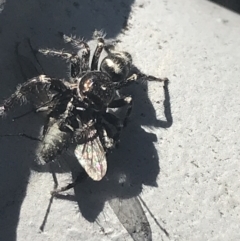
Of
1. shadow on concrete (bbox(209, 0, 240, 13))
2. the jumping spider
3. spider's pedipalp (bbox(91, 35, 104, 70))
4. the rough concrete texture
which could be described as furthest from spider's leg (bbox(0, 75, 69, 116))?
shadow on concrete (bbox(209, 0, 240, 13))

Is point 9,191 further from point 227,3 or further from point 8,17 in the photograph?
point 227,3

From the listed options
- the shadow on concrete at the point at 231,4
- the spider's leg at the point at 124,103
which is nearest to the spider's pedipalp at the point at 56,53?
the spider's leg at the point at 124,103

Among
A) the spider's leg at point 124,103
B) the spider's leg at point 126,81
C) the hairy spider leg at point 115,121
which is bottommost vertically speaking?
the hairy spider leg at point 115,121

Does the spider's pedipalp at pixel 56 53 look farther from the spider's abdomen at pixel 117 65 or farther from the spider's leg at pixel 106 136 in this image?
the spider's leg at pixel 106 136

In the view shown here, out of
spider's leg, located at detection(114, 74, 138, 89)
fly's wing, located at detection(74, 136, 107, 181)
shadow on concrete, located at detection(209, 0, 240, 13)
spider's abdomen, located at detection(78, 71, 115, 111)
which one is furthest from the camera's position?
shadow on concrete, located at detection(209, 0, 240, 13)

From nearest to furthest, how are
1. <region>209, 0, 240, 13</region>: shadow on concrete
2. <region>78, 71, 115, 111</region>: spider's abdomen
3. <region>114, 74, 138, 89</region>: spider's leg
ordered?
<region>78, 71, 115, 111</region>: spider's abdomen → <region>114, 74, 138, 89</region>: spider's leg → <region>209, 0, 240, 13</region>: shadow on concrete

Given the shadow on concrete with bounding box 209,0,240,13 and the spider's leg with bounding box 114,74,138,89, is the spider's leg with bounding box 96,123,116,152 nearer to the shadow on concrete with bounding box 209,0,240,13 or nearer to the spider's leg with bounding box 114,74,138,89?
the spider's leg with bounding box 114,74,138,89

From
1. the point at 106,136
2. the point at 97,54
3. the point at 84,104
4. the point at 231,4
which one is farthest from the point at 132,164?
the point at 231,4

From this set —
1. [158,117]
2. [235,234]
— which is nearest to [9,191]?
[158,117]
